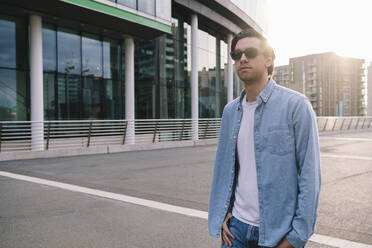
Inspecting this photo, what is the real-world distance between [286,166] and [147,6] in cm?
1810

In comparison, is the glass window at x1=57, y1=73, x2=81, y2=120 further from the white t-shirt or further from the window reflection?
the white t-shirt

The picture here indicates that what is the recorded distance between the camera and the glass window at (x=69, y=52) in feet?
60.9

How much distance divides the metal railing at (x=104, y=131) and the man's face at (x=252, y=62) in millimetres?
12503

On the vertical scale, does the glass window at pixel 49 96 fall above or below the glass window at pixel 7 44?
below

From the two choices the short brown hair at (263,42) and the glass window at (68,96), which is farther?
the glass window at (68,96)

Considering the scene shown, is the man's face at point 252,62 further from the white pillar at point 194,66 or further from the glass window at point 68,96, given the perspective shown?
the white pillar at point 194,66

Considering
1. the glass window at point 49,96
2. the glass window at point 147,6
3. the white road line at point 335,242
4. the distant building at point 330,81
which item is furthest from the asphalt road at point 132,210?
the distant building at point 330,81

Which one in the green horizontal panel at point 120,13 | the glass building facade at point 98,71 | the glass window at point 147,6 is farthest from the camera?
the glass window at point 147,6

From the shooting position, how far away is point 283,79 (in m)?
131

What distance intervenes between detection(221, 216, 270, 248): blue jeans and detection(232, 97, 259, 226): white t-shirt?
3 cm

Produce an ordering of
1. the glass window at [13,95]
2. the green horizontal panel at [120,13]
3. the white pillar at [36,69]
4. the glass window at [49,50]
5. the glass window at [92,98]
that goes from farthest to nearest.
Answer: the glass window at [92,98]
the glass window at [49,50]
the glass window at [13,95]
the white pillar at [36,69]
the green horizontal panel at [120,13]

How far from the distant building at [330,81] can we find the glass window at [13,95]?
4005 inches

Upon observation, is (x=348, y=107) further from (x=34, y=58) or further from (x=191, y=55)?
(x=34, y=58)

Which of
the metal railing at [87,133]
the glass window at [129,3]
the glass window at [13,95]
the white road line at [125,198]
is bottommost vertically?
the white road line at [125,198]
